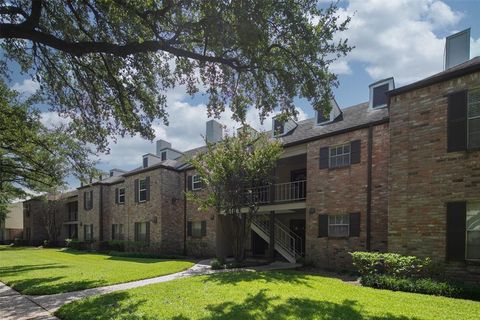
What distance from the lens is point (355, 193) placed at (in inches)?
546

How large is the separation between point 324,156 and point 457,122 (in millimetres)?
5715

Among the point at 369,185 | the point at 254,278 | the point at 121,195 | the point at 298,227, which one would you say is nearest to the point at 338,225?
the point at 369,185

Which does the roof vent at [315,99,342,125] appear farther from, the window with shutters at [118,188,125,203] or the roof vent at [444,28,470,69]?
the window with shutters at [118,188,125,203]

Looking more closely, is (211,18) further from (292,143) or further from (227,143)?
(292,143)

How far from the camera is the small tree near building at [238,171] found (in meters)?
14.8

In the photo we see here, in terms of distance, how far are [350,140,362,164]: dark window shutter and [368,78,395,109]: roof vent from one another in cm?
267

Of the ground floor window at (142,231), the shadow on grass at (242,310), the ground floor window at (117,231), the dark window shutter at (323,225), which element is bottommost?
the ground floor window at (117,231)

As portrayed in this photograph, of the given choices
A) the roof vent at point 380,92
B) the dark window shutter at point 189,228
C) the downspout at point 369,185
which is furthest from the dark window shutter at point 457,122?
the dark window shutter at point 189,228

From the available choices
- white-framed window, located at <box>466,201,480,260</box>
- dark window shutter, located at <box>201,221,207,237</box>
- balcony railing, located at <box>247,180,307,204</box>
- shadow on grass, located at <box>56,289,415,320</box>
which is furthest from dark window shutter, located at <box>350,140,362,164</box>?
dark window shutter, located at <box>201,221,207,237</box>

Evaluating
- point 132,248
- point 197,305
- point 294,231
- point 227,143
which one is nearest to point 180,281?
point 197,305

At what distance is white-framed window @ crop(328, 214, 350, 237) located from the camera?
556 inches

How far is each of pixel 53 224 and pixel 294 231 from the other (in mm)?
33053

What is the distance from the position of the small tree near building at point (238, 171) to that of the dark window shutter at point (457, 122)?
6.72 metres

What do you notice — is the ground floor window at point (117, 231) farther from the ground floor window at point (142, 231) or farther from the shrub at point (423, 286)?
the shrub at point (423, 286)
